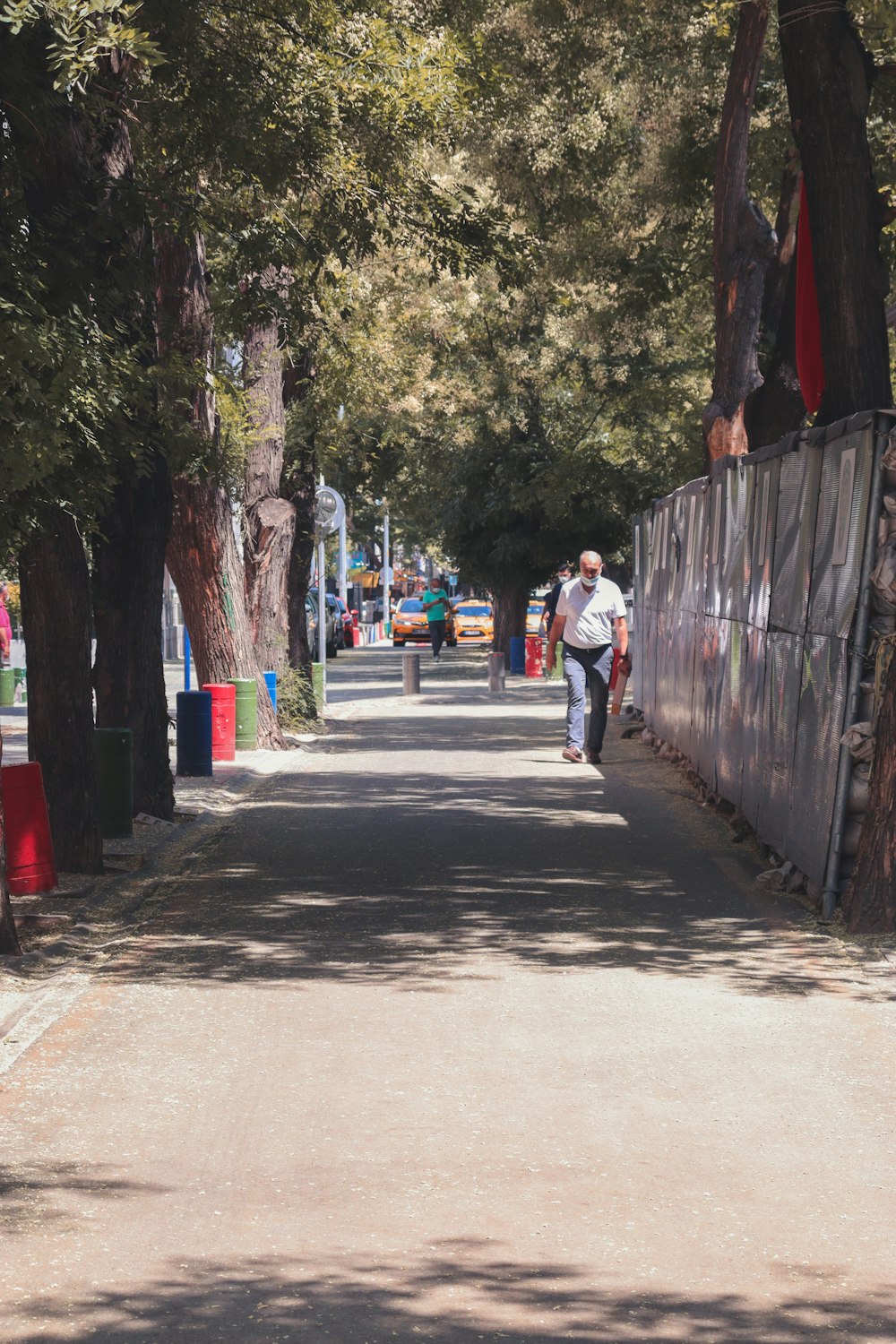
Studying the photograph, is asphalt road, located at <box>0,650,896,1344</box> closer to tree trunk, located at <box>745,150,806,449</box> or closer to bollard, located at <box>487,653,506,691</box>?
tree trunk, located at <box>745,150,806,449</box>

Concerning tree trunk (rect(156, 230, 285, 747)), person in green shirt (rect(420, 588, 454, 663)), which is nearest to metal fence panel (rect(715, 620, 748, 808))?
tree trunk (rect(156, 230, 285, 747))

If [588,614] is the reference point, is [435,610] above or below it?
below

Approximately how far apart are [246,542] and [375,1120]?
1815 centimetres

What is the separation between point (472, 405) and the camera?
4344cm

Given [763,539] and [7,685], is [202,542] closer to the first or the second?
[763,539]

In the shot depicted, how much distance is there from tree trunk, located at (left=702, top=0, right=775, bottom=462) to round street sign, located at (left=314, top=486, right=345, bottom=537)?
26.4 ft

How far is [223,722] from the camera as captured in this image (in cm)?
2173

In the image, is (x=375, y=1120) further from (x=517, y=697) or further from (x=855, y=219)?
(x=517, y=697)

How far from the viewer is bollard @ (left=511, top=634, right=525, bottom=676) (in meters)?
44.5

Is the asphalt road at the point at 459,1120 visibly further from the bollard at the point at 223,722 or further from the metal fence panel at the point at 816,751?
the bollard at the point at 223,722

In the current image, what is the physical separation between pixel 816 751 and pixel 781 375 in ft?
32.7

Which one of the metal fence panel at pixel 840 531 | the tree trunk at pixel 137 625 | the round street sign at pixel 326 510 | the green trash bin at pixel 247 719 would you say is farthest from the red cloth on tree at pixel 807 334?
the round street sign at pixel 326 510

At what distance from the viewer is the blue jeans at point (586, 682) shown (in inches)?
798

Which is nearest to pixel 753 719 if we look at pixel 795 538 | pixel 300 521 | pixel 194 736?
pixel 795 538
